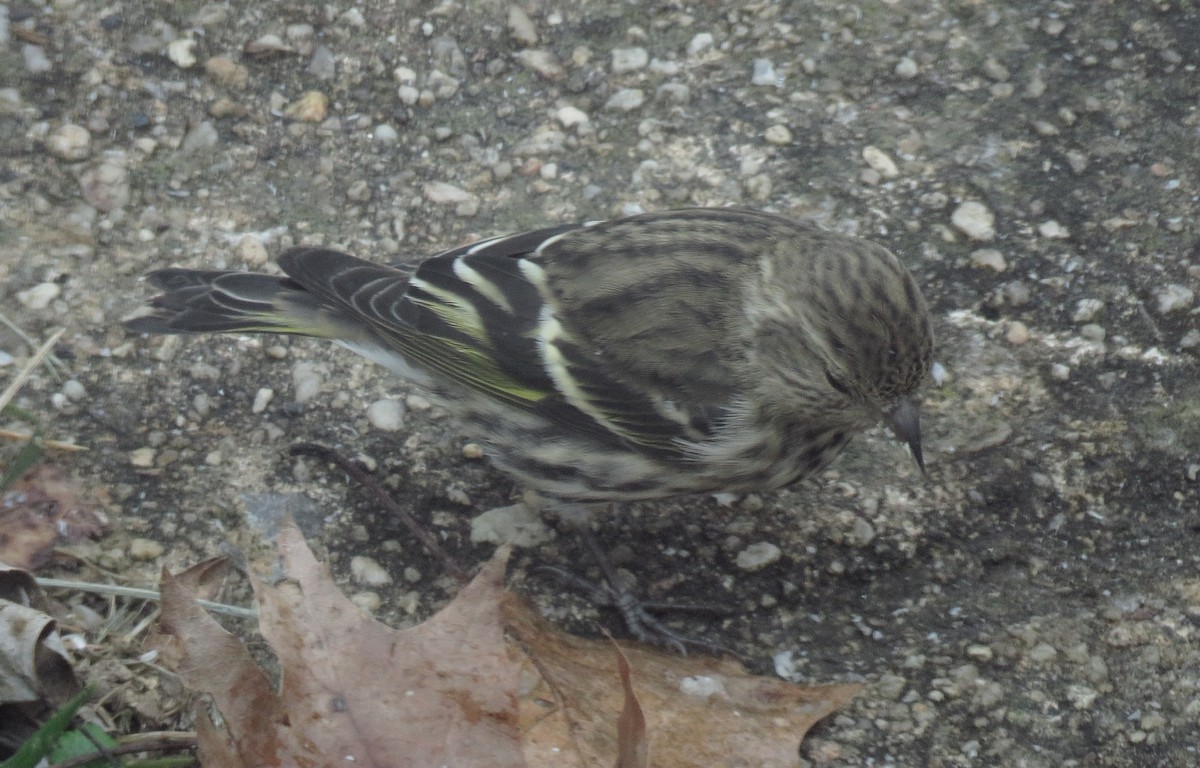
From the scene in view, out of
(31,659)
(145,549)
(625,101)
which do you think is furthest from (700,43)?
(31,659)

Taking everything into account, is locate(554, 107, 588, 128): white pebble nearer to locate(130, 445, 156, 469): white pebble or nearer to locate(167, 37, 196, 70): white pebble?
locate(167, 37, 196, 70): white pebble

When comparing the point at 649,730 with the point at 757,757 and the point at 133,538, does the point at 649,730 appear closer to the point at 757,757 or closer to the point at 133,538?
the point at 757,757

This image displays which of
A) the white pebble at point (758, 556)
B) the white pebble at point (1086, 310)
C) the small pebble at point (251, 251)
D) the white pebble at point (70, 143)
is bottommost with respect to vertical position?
the white pebble at point (758, 556)

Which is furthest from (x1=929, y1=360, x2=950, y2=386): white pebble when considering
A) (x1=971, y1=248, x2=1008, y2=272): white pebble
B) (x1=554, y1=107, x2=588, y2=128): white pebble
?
(x1=554, y1=107, x2=588, y2=128): white pebble

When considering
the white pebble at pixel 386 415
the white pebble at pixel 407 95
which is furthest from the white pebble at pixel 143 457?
the white pebble at pixel 407 95

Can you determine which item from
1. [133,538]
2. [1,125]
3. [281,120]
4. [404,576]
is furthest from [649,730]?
[1,125]

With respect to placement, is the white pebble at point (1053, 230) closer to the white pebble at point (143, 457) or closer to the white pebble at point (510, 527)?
the white pebble at point (510, 527)

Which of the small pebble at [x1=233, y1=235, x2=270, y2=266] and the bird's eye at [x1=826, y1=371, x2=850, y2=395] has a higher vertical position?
the small pebble at [x1=233, y1=235, x2=270, y2=266]
